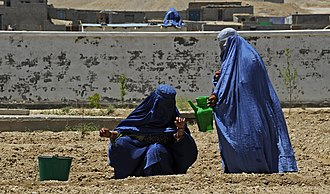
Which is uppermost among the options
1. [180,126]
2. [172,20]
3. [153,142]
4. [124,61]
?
[172,20]

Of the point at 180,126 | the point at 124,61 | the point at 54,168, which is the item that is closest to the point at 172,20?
the point at 124,61

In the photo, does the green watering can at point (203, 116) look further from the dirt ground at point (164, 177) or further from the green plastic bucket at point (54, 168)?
the green plastic bucket at point (54, 168)

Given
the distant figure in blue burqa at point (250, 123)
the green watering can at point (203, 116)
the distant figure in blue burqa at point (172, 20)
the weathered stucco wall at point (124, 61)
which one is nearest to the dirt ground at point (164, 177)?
the green watering can at point (203, 116)

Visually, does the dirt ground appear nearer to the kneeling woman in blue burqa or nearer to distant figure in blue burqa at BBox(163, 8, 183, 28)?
the kneeling woman in blue burqa

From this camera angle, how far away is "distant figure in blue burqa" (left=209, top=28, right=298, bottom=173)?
259 inches

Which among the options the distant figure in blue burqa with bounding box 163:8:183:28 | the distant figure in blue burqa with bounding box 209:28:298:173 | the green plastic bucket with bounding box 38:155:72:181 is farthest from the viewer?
the distant figure in blue burqa with bounding box 163:8:183:28

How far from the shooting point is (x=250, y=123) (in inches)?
259

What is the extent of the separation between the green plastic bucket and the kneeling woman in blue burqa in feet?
1.53

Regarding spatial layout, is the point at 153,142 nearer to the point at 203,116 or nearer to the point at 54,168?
the point at 54,168

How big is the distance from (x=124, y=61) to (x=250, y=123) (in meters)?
6.86

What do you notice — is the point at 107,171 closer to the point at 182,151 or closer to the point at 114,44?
the point at 182,151

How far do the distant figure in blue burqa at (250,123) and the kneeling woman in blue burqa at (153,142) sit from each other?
360 mm

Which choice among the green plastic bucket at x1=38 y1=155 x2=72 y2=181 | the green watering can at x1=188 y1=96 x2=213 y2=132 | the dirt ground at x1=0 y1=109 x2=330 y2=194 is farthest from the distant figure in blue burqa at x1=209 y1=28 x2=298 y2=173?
the green watering can at x1=188 y1=96 x2=213 y2=132

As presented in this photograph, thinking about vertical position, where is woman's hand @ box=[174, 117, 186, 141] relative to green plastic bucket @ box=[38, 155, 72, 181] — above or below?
above
